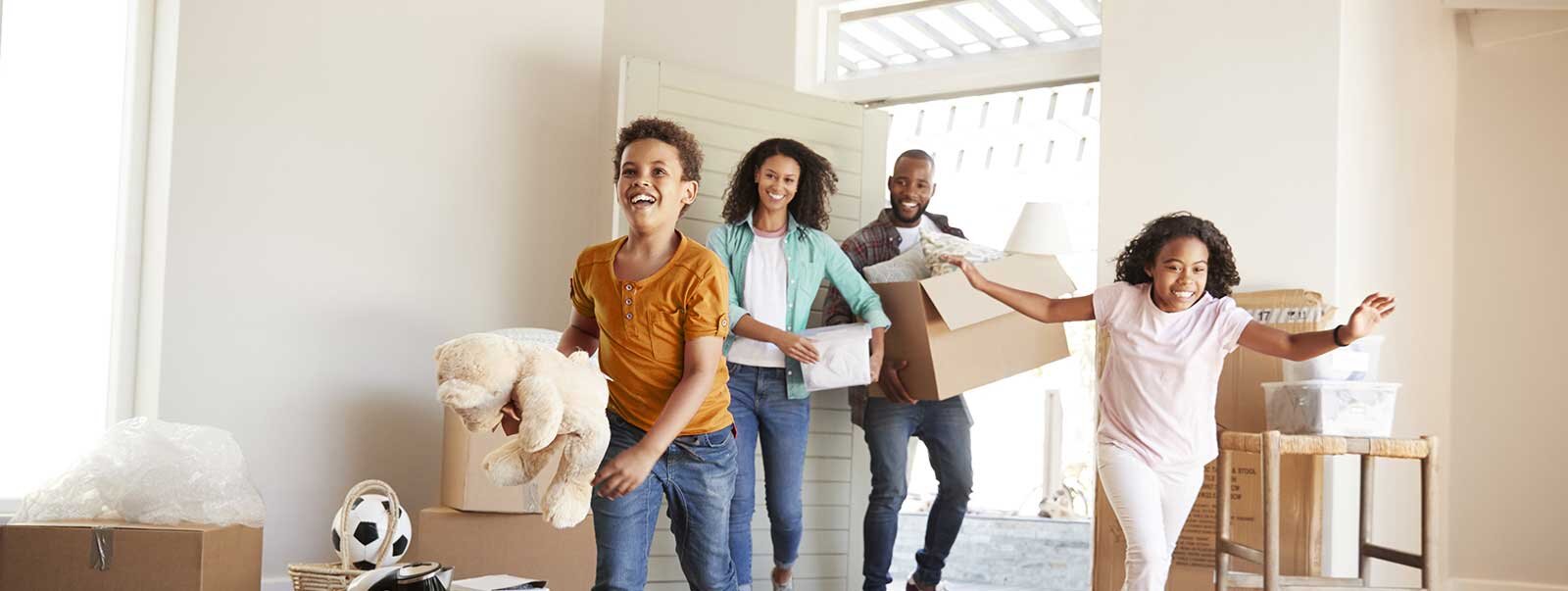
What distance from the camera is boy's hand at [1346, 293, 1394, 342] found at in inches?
113

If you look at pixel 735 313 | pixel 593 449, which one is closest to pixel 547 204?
pixel 735 313

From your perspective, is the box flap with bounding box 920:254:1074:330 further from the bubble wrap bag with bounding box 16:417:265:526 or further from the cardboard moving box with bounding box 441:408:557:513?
the bubble wrap bag with bounding box 16:417:265:526

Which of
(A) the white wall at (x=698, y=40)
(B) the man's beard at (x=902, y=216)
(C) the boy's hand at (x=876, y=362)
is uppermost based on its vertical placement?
(A) the white wall at (x=698, y=40)

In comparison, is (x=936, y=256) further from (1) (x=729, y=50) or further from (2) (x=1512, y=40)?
(2) (x=1512, y=40)

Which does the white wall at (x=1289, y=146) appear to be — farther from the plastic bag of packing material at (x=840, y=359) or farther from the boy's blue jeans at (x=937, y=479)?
the plastic bag of packing material at (x=840, y=359)

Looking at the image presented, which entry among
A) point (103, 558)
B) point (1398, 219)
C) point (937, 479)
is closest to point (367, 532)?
point (103, 558)

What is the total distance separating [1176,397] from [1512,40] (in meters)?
2.64

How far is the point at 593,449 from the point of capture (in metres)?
1.99

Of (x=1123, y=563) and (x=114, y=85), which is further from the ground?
(x=114, y=85)

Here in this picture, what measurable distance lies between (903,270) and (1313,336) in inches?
46.6

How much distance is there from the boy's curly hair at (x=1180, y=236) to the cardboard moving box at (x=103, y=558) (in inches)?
90.6

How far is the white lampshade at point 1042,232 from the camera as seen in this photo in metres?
4.38

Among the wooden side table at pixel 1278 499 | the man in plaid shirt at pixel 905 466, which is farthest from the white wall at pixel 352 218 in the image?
the wooden side table at pixel 1278 499

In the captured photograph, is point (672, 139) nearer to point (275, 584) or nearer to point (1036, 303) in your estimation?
point (1036, 303)
